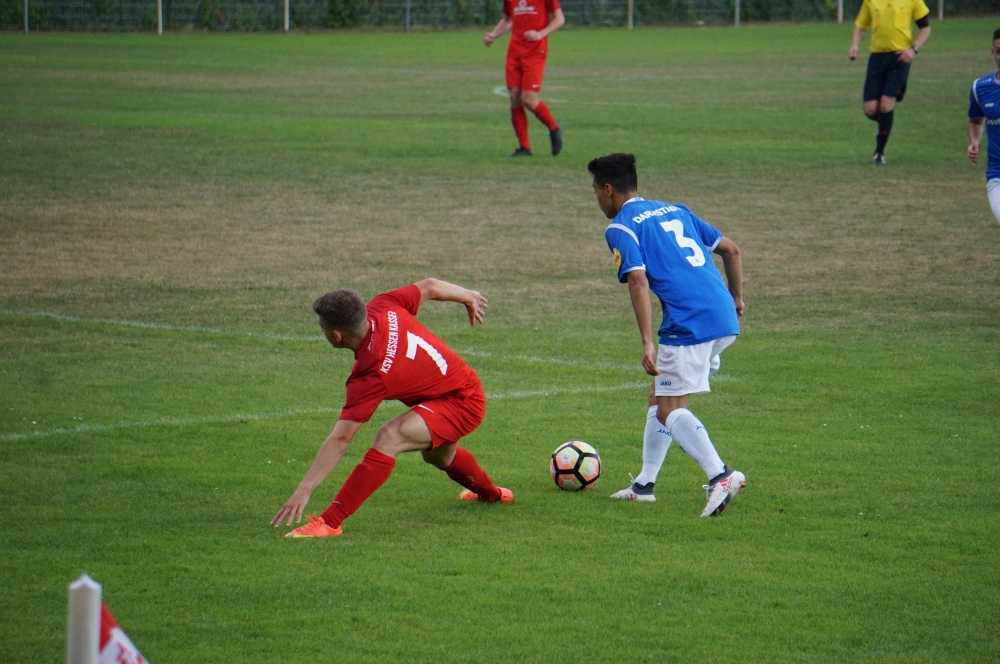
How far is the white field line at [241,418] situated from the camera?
761 centimetres

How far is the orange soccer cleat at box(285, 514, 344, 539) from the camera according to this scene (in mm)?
5879

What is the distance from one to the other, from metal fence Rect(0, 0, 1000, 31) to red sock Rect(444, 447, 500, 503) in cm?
4204

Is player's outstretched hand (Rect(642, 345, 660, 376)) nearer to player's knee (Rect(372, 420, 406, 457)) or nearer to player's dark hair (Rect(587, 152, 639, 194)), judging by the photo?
player's dark hair (Rect(587, 152, 639, 194))

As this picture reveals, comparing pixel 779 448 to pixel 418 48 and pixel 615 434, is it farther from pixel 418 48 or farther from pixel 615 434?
pixel 418 48

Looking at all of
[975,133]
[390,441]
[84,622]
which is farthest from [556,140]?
[84,622]

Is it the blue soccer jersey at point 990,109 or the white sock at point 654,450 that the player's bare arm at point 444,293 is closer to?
the white sock at point 654,450

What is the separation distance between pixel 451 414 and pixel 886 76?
13256mm

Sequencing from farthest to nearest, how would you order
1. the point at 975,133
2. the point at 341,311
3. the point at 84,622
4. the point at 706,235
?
the point at 975,133 < the point at 706,235 < the point at 341,311 < the point at 84,622

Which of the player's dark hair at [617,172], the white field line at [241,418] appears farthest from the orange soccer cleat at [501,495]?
the white field line at [241,418]

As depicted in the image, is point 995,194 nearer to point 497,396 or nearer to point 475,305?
point 497,396

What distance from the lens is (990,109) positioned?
1064 cm

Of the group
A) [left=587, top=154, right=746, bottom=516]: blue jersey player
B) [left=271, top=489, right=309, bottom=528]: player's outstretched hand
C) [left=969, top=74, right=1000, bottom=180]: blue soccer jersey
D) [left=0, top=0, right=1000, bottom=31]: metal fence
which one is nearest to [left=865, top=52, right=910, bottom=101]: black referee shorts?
[left=969, top=74, right=1000, bottom=180]: blue soccer jersey

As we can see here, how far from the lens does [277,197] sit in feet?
52.2

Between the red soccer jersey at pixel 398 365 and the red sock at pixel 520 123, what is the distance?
12.6 m
